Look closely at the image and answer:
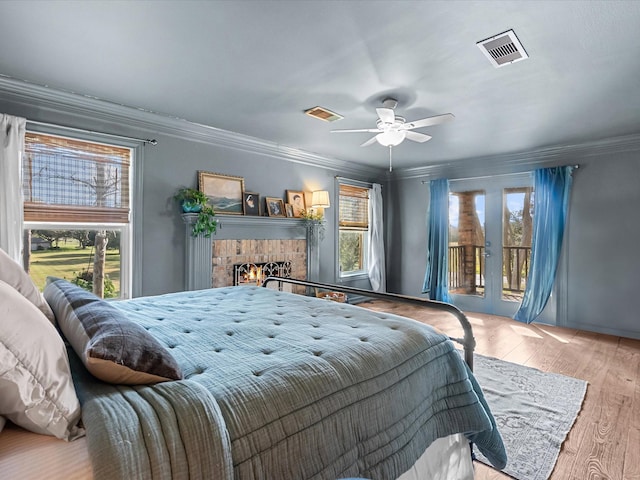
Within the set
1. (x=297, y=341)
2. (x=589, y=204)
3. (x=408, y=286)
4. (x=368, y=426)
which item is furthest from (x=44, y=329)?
(x=408, y=286)

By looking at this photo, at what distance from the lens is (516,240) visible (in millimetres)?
5168

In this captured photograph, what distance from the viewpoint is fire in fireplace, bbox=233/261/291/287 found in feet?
13.9

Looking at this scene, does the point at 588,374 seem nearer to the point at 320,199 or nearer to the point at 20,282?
the point at 320,199

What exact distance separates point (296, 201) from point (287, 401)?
416 cm

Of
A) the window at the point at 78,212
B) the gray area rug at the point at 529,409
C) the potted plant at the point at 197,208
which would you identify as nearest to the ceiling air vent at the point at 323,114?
the potted plant at the point at 197,208

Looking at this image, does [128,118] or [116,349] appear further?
[128,118]

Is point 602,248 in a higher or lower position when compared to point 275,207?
lower

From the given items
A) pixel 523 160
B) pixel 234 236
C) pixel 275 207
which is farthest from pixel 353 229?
pixel 523 160

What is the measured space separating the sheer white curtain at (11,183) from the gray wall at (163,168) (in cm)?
21

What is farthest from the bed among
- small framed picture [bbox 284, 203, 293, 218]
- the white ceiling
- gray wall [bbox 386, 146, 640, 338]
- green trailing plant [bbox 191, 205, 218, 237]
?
gray wall [bbox 386, 146, 640, 338]

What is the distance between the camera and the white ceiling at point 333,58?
6.23ft

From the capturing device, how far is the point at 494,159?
526cm

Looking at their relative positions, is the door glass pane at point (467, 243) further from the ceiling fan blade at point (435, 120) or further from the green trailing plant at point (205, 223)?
the green trailing plant at point (205, 223)

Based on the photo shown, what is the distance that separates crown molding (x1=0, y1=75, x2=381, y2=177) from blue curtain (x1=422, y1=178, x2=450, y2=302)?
7.73 ft
